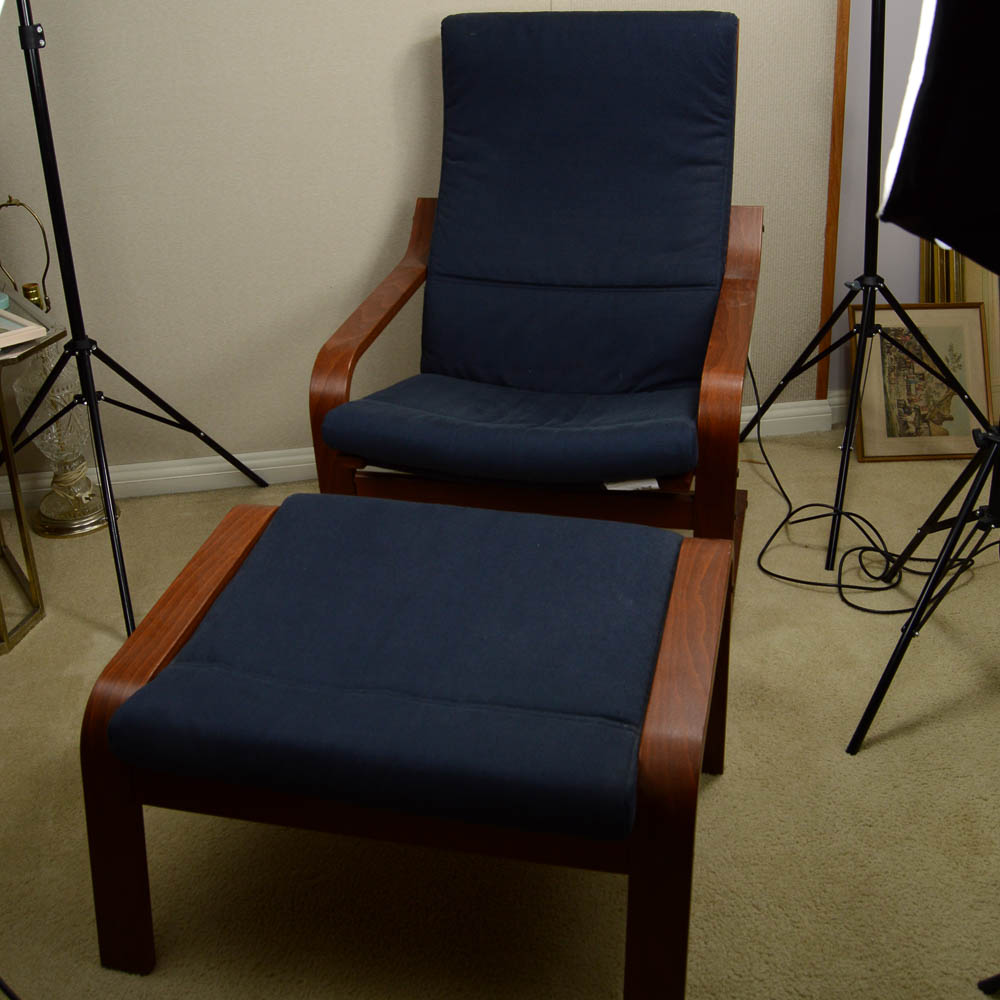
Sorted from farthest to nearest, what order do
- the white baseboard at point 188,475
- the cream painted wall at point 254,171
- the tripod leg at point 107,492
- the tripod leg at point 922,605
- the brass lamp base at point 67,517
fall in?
the white baseboard at point 188,475
the brass lamp base at point 67,517
the cream painted wall at point 254,171
the tripod leg at point 107,492
the tripod leg at point 922,605

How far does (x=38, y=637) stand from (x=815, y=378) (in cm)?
184

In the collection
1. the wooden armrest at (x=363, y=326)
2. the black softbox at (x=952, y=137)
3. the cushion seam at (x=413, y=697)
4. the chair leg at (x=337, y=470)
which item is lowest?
the chair leg at (x=337, y=470)

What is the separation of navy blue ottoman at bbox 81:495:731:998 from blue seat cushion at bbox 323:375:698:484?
0.35 metres

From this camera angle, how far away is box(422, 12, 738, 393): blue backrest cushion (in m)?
2.05

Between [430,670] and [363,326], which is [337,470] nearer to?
[363,326]

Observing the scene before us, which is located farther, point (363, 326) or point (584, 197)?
point (584, 197)

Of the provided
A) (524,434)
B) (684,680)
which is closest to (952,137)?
(684,680)

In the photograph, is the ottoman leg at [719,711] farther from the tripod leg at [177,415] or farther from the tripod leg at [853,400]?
the tripod leg at [177,415]

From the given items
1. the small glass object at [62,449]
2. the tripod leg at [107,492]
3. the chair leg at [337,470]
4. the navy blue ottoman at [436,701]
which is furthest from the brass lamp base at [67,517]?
the navy blue ottoman at [436,701]

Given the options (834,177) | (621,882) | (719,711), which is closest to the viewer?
(621,882)

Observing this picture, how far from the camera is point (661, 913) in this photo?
1.03 metres

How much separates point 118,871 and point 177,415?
123 centimetres

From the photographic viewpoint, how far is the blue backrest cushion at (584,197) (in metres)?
2.05

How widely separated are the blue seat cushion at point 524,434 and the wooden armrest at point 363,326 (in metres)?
0.05
